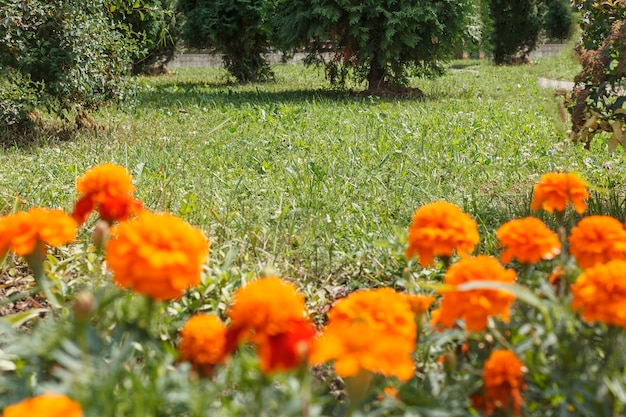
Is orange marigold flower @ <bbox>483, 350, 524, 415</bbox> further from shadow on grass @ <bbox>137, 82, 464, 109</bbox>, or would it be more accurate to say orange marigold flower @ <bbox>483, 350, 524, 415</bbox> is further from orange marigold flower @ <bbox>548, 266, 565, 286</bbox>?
shadow on grass @ <bbox>137, 82, 464, 109</bbox>

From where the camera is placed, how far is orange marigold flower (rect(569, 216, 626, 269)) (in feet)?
4.02

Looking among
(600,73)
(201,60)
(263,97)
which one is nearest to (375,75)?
(263,97)

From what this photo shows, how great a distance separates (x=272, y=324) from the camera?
92 centimetres

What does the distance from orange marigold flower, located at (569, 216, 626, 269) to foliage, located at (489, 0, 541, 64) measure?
21886 millimetres

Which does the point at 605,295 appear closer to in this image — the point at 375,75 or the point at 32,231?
the point at 32,231

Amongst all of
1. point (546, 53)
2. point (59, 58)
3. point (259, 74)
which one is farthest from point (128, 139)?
point (546, 53)

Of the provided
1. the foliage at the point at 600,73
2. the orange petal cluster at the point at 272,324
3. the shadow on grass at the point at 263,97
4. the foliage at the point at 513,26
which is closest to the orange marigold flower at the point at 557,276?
the orange petal cluster at the point at 272,324

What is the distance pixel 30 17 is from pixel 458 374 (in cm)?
468

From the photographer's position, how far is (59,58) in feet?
16.4

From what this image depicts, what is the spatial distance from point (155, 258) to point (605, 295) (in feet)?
2.20

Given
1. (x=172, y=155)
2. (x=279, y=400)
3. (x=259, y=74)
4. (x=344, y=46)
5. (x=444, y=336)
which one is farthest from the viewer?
(x=259, y=74)

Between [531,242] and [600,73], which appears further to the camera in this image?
[600,73]

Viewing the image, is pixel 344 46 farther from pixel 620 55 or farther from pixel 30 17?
pixel 620 55

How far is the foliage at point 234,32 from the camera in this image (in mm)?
12602
